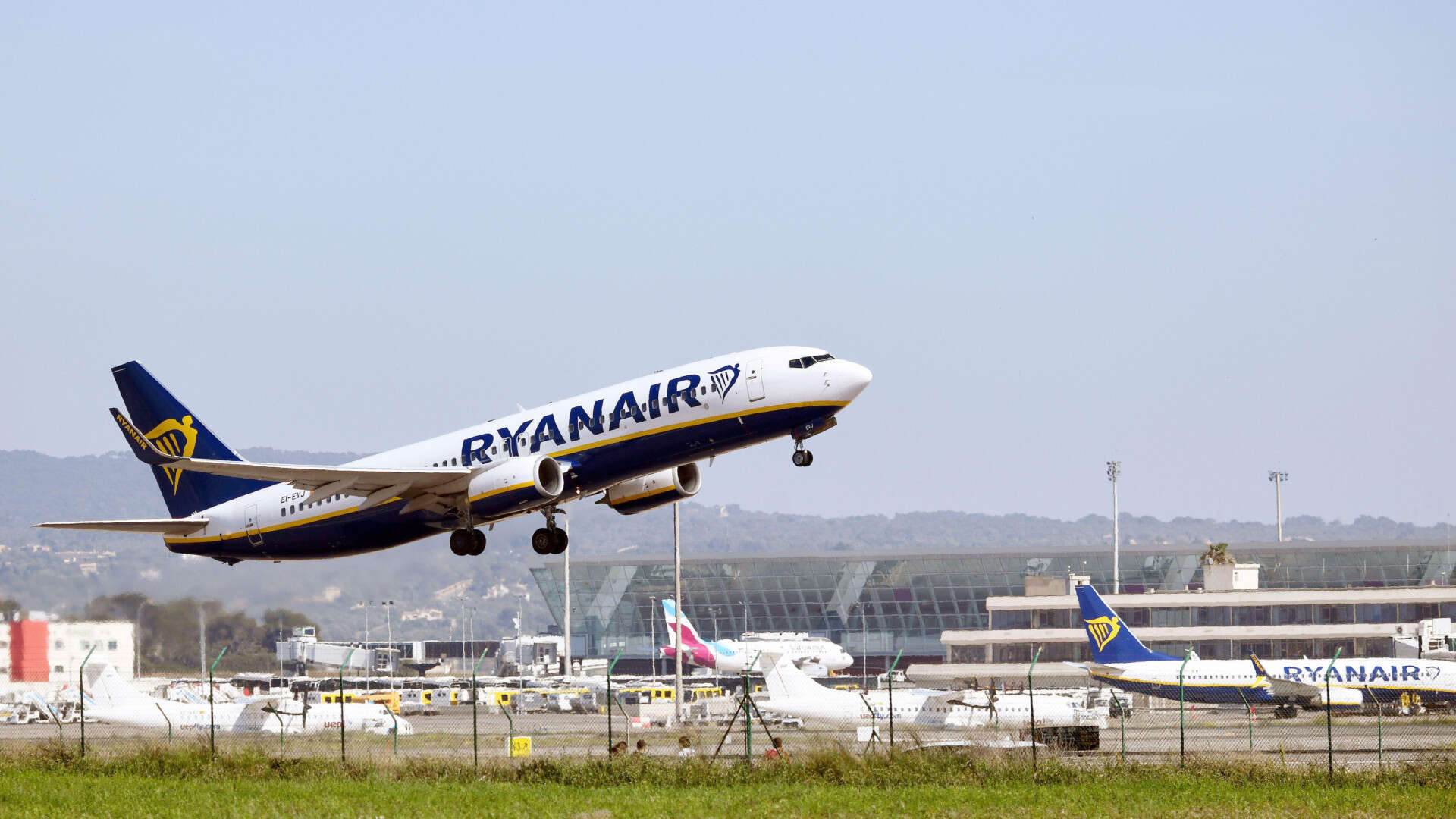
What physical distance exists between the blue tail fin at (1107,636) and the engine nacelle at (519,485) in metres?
43.2

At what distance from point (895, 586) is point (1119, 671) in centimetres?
8456

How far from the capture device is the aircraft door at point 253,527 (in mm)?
50062

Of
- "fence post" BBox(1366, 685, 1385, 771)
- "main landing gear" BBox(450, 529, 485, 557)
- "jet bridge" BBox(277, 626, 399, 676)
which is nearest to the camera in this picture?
"fence post" BBox(1366, 685, 1385, 771)

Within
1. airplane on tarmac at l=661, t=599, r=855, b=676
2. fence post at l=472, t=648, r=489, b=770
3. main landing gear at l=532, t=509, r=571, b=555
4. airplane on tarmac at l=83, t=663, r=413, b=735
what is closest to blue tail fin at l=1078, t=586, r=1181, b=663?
fence post at l=472, t=648, r=489, b=770

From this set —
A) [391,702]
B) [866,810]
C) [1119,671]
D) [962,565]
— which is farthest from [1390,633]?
[866,810]

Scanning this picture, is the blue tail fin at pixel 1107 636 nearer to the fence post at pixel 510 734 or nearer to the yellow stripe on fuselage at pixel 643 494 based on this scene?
the fence post at pixel 510 734

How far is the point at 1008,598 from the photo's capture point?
13588 centimetres

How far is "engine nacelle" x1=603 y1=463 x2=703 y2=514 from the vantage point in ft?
155

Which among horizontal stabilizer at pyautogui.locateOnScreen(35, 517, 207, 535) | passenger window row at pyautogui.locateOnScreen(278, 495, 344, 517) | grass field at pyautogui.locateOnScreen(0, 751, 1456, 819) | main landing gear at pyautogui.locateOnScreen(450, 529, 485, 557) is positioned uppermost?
passenger window row at pyautogui.locateOnScreen(278, 495, 344, 517)

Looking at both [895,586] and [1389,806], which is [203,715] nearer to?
[1389,806]

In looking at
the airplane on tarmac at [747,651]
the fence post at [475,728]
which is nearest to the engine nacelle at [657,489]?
the fence post at [475,728]

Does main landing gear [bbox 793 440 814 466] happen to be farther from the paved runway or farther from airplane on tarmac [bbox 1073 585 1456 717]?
airplane on tarmac [bbox 1073 585 1456 717]

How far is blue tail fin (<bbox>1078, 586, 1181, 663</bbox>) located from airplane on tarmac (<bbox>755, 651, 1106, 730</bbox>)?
1608 centimetres

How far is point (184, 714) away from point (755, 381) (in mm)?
31732
